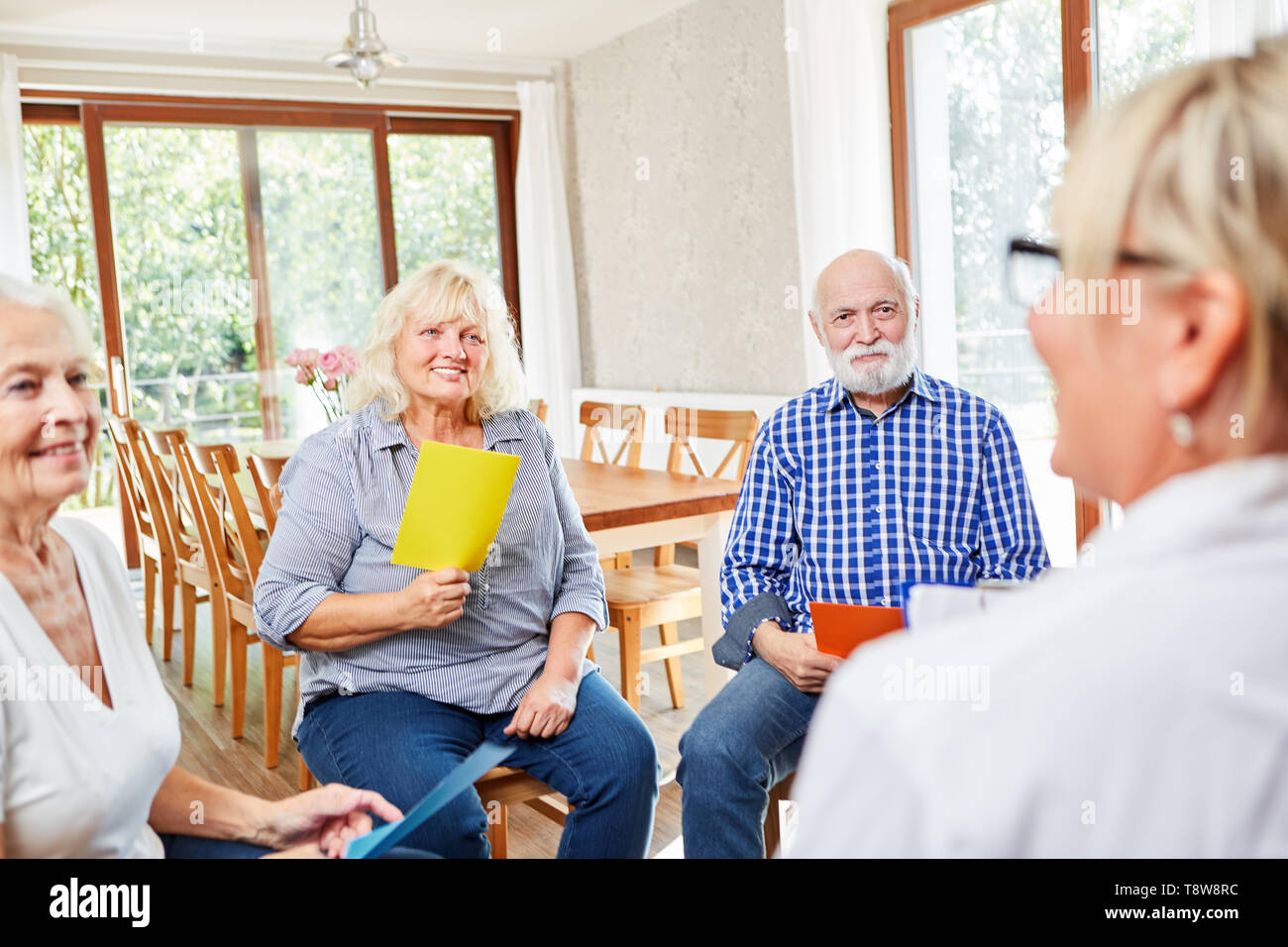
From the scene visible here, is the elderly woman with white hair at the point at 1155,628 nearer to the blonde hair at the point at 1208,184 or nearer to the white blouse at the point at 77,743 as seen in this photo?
the blonde hair at the point at 1208,184

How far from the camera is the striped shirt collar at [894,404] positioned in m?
2.01

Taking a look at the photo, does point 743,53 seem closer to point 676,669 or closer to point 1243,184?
point 676,669

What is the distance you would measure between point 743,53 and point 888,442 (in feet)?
10.7

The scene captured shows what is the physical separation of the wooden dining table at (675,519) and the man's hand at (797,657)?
0.72 metres

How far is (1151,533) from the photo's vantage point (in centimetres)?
52

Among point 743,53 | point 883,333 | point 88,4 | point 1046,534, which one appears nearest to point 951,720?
point 883,333

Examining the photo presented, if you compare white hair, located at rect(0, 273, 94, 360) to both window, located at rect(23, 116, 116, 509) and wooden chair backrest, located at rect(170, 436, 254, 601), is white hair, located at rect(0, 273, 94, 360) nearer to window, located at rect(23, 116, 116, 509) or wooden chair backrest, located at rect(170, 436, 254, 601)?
wooden chair backrest, located at rect(170, 436, 254, 601)

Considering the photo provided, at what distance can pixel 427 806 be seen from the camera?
0.95 metres

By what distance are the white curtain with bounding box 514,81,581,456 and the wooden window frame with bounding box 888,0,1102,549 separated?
2.40 m

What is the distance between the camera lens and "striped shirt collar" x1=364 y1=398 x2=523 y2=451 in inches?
72.2

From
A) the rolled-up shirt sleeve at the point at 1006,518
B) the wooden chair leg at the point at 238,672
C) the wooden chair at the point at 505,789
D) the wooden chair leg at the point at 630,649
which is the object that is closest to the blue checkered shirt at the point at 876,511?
the rolled-up shirt sleeve at the point at 1006,518

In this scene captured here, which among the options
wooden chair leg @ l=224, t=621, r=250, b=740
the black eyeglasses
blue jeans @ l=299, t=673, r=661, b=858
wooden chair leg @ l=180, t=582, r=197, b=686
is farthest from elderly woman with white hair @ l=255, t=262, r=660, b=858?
wooden chair leg @ l=180, t=582, r=197, b=686

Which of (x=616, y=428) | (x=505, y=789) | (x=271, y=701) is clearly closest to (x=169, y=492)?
(x=271, y=701)
